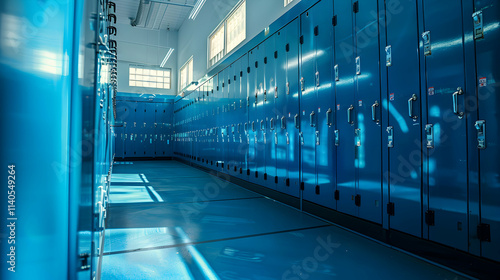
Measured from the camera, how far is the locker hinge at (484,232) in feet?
7.84

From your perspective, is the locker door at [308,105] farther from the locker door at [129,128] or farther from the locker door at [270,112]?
the locker door at [129,128]

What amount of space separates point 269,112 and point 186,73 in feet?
33.4

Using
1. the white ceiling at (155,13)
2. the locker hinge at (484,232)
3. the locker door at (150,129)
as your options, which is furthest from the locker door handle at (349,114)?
the locker door at (150,129)

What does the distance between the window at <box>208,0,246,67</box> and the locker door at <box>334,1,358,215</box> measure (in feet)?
16.7

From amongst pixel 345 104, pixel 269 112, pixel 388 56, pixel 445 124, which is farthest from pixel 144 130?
pixel 445 124

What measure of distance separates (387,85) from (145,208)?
4088mm

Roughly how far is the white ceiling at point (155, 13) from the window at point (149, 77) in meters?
2.26

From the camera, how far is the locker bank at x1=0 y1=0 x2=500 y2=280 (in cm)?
90

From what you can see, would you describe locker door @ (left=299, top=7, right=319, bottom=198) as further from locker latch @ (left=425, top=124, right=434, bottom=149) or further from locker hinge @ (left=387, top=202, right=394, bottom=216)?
locker latch @ (left=425, top=124, right=434, bottom=149)

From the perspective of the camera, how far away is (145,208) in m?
4.97

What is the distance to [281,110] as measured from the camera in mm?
5480

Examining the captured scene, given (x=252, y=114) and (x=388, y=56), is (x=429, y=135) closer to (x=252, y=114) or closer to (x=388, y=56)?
(x=388, y=56)

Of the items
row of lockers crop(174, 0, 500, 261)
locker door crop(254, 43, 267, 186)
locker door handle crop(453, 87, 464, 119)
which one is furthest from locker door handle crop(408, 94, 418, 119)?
locker door crop(254, 43, 267, 186)

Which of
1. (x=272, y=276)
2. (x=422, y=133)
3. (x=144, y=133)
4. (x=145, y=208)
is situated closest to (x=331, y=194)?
(x=422, y=133)
